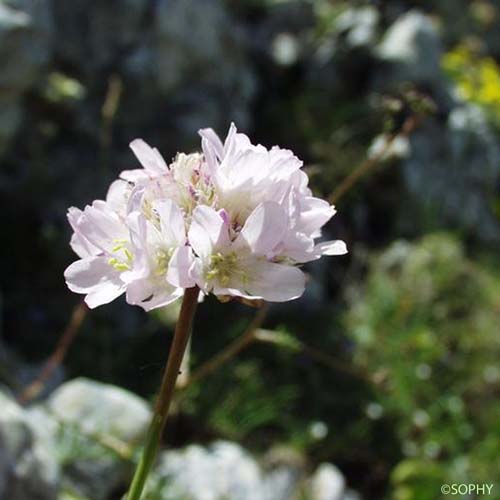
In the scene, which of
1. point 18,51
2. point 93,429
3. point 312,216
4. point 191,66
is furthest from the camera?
point 191,66

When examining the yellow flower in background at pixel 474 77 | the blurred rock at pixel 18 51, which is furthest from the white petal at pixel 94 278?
the yellow flower in background at pixel 474 77

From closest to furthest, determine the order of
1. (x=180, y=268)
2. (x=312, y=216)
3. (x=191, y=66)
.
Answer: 1. (x=180, y=268)
2. (x=312, y=216)
3. (x=191, y=66)

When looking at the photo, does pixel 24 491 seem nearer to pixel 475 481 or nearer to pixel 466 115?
pixel 475 481

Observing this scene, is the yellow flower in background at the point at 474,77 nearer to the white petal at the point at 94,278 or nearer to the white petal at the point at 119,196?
the white petal at the point at 119,196

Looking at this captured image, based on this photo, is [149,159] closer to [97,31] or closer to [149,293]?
[149,293]

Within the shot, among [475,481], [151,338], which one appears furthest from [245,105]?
[475,481]

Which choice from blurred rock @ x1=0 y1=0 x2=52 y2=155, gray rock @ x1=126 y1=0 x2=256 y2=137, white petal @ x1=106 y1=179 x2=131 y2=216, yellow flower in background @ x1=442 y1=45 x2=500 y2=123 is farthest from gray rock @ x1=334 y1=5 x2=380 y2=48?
white petal @ x1=106 y1=179 x2=131 y2=216

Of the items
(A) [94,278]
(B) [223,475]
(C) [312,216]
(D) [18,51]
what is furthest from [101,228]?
(D) [18,51]
